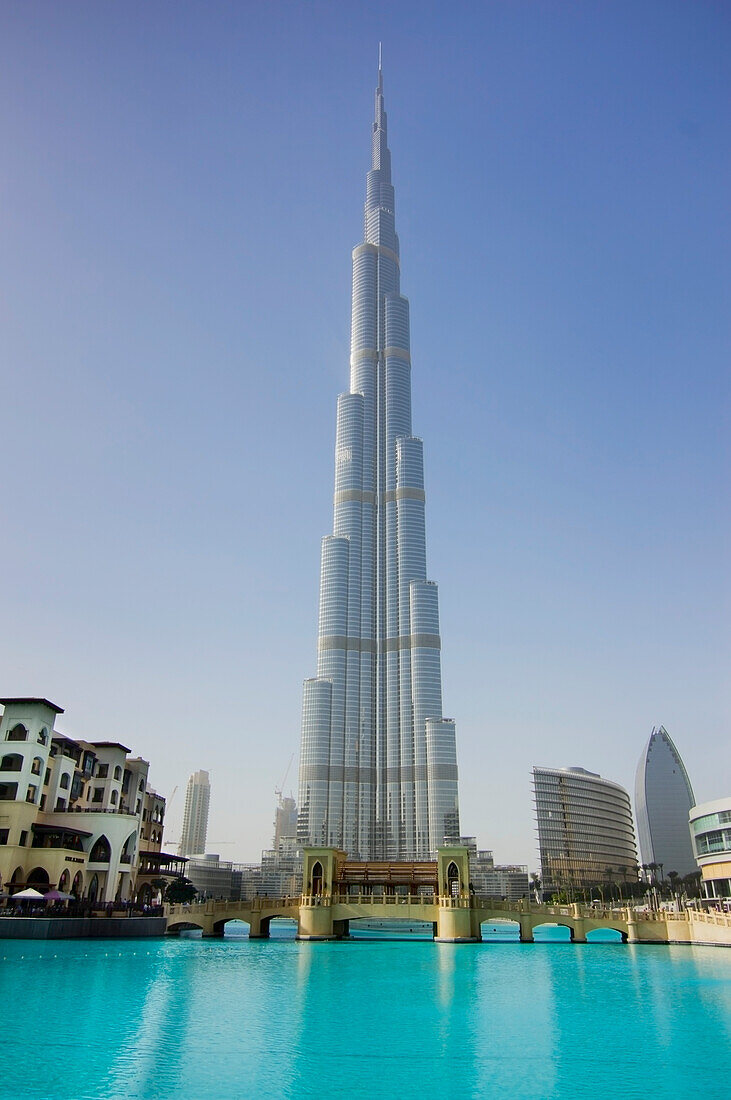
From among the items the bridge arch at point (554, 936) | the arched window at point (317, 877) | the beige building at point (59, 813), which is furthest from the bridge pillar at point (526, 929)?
the beige building at point (59, 813)

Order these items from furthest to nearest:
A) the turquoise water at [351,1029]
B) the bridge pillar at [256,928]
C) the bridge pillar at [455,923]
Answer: the bridge pillar at [256,928] → the bridge pillar at [455,923] → the turquoise water at [351,1029]

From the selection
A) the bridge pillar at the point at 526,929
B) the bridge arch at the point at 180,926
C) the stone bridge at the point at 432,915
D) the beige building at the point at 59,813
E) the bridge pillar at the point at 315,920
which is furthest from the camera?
the bridge pillar at the point at 315,920

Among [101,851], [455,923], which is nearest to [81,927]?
[101,851]

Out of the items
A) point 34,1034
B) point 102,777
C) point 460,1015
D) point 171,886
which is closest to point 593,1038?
point 460,1015

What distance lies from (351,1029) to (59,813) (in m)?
65.4

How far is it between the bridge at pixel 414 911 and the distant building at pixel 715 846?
108 ft

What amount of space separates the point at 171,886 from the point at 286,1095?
12820 centimetres

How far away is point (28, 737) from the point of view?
88.2m

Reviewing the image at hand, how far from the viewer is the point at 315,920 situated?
9869 centimetres

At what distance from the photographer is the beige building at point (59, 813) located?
8394 centimetres

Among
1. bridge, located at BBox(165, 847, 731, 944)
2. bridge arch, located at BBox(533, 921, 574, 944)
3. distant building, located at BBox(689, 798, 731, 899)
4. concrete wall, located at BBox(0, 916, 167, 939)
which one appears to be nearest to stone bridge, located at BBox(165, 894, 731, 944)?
bridge, located at BBox(165, 847, 731, 944)

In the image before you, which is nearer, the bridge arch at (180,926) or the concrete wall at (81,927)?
the concrete wall at (81,927)

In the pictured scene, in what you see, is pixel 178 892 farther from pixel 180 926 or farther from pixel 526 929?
pixel 526 929

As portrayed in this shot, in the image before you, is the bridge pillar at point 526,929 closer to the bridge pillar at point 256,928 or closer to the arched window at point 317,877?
the arched window at point 317,877
